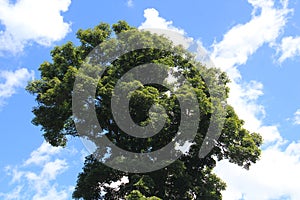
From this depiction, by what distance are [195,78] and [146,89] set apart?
3934mm

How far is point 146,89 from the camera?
71.2 ft

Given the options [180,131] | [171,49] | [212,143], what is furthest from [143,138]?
[171,49]

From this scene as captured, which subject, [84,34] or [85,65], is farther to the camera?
[84,34]

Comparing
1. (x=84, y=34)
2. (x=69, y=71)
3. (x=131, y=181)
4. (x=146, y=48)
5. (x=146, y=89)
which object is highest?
(x=84, y=34)

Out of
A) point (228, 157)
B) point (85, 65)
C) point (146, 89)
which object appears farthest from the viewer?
point (228, 157)

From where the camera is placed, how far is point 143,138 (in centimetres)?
2261

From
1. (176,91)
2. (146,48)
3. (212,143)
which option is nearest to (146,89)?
(176,91)

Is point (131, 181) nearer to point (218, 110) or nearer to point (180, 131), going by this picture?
point (180, 131)

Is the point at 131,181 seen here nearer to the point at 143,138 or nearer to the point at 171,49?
the point at 143,138

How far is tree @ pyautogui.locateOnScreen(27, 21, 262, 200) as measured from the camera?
2233 centimetres

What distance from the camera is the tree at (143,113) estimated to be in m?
22.3

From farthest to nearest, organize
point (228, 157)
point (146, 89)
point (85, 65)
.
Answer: point (228, 157)
point (85, 65)
point (146, 89)

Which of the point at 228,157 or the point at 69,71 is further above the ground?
the point at 69,71

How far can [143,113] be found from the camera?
876 inches
